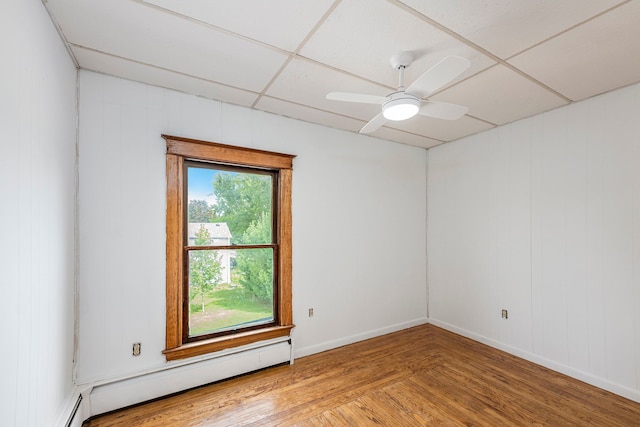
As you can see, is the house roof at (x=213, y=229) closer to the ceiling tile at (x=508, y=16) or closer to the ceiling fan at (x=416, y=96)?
the ceiling fan at (x=416, y=96)

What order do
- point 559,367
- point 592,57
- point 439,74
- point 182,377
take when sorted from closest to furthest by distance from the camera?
point 439,74 < point 592,57 < point 182,377 < point 559,367

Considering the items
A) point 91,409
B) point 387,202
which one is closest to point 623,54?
point 387,202

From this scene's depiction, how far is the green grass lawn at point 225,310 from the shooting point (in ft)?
9.08

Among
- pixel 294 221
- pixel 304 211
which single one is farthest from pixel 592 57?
pixel 294 221

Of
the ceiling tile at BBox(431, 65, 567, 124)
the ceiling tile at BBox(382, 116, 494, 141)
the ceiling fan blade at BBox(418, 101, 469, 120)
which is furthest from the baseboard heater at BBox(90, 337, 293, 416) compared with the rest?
the ceiling tile at BBox(431, 65, 567, 124)

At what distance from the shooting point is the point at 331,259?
355 centimetres

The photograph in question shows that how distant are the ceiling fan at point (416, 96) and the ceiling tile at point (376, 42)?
112mm

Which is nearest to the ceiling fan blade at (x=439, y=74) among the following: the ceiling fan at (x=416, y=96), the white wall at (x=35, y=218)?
the ceiling fan at (x=416, y=96)

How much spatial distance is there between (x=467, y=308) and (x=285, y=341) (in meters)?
2.50

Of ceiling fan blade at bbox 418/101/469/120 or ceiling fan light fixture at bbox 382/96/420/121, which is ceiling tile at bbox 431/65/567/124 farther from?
ceiling fan light fixture at bbox 382/96/420/121

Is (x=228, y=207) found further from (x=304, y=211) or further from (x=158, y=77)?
(x=158, y=77)

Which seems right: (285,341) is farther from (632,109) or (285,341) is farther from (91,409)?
(632,109)

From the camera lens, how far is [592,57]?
2094 millimetres

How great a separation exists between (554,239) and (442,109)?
2118mm
